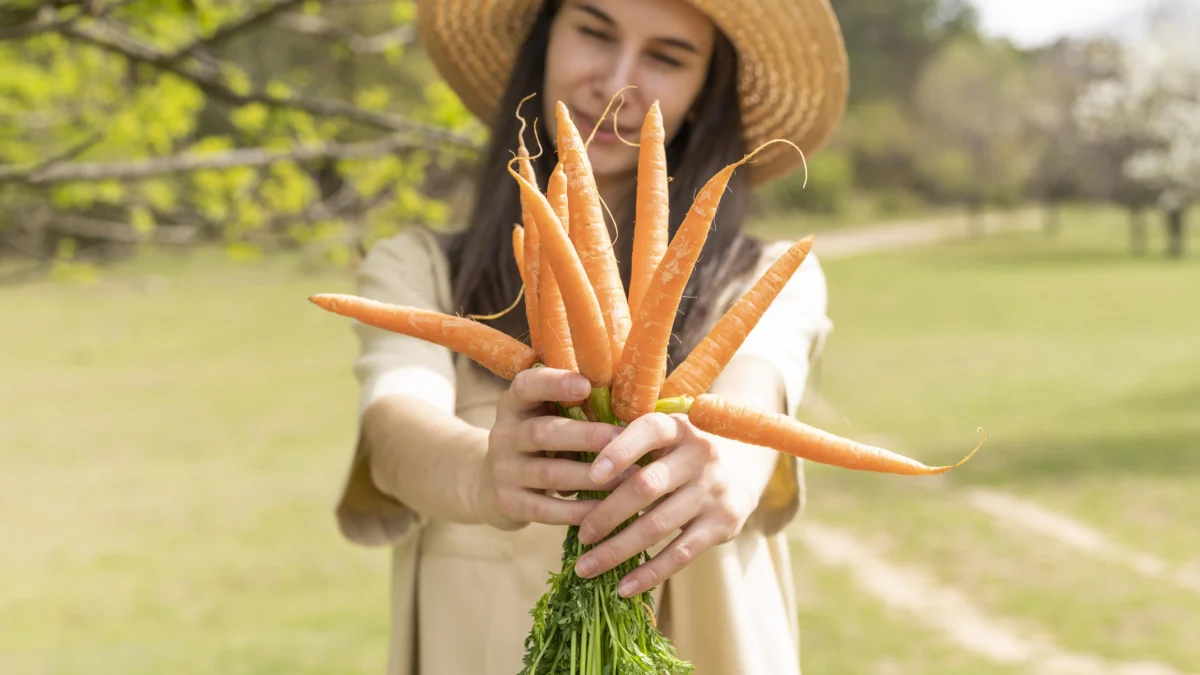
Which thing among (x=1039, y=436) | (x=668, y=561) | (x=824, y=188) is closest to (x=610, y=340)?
(x=668, y=561)

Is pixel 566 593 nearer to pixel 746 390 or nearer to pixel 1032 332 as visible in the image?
pixel 746 390

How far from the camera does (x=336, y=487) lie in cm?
984

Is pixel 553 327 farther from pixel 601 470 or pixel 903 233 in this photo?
pixel 903 233

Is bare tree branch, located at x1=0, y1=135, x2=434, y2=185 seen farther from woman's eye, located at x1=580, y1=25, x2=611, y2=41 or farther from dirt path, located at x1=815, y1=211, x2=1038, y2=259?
dirt path, located at x1=815, y1=211, x2=1038, y2=259

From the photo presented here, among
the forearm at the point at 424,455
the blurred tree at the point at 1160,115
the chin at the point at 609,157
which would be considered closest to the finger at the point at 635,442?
the forearm at the point at 424,455

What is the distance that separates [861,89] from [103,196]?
60.2 m

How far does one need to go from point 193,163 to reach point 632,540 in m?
3.38

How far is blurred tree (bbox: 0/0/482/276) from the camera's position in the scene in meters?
4.02

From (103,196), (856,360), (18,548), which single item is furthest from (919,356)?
(103,196)

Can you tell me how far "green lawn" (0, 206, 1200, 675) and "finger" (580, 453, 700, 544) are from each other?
1.14 ft

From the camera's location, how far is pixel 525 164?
68.7 inches

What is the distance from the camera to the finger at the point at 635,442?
1.41 m

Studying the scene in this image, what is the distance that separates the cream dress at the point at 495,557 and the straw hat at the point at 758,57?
18.5 inches

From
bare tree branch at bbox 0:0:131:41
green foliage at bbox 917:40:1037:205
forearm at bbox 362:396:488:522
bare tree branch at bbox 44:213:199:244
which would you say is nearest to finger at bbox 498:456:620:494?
forearm at bbox 362:396:488:522
